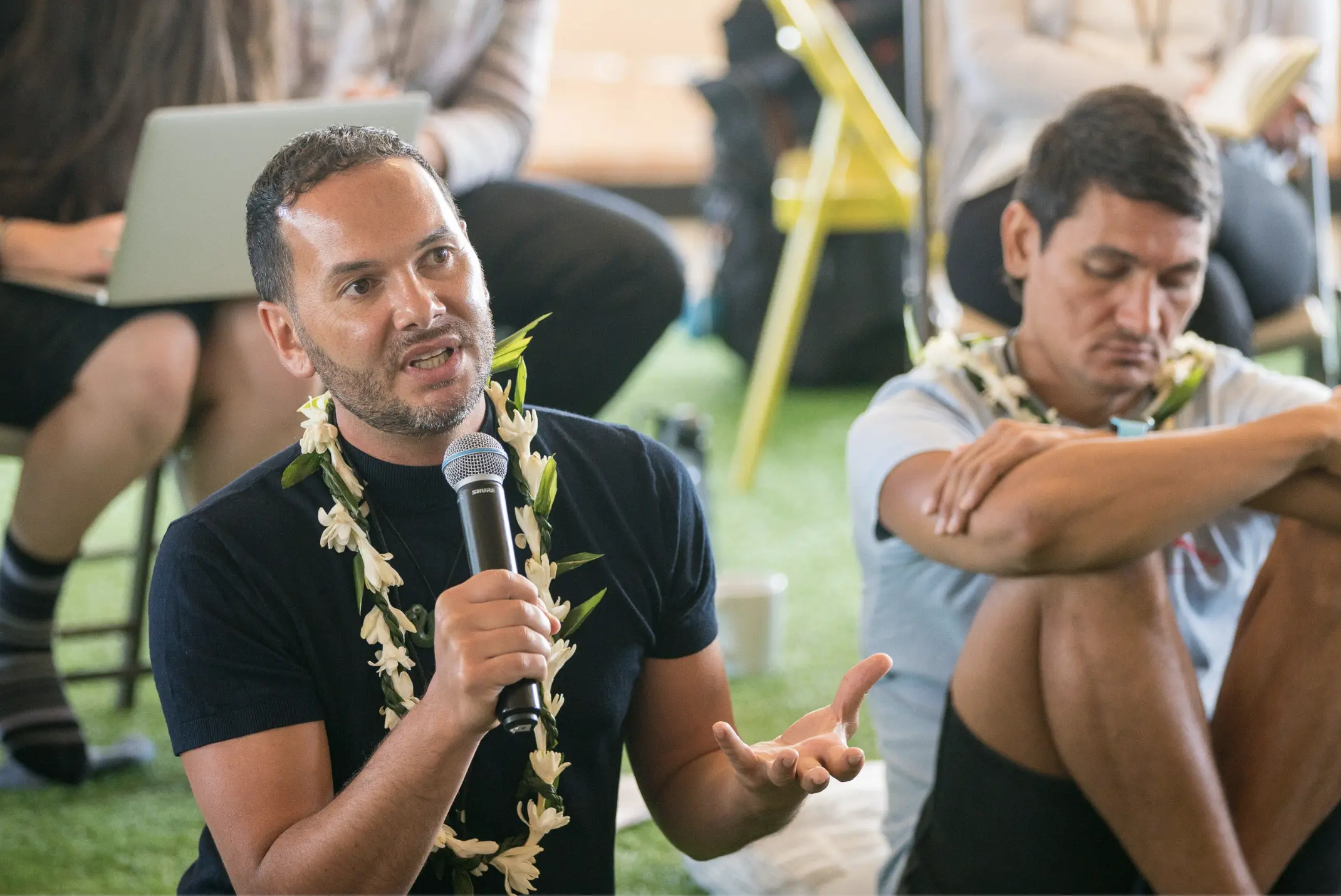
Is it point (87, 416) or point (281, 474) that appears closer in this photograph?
point (281, 474)

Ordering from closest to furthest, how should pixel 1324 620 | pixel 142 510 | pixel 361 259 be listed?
pixel 361 259, pixel 1324 620, pixel 142 510

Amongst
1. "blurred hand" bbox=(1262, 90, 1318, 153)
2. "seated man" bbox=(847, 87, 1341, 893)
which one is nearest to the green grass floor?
"seated man" bbox=(847, 87, 1341, 893)

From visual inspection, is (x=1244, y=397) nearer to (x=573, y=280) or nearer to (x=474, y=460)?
(x=573, y=280)

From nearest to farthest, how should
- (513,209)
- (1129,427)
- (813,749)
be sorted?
(813,749) → (1129,427) → (513,209)

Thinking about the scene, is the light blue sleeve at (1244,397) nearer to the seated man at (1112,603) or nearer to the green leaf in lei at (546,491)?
the seated man at (1112,603)

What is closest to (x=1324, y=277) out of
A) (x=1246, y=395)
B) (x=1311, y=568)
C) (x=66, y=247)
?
(x=1246, y=395)

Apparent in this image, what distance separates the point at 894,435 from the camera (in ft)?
5.20

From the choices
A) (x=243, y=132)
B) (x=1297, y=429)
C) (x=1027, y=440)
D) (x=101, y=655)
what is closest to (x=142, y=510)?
(x=101, y=655)

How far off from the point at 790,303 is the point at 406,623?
2.66 m

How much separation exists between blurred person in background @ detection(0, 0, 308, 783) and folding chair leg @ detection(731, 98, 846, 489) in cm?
184

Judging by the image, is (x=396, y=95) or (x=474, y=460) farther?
(x=396, y=95)

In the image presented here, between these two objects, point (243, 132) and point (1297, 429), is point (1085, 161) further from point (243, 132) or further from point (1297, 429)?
point (243, 132)

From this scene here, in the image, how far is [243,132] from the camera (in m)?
1.70

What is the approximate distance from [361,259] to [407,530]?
0.72 feet
